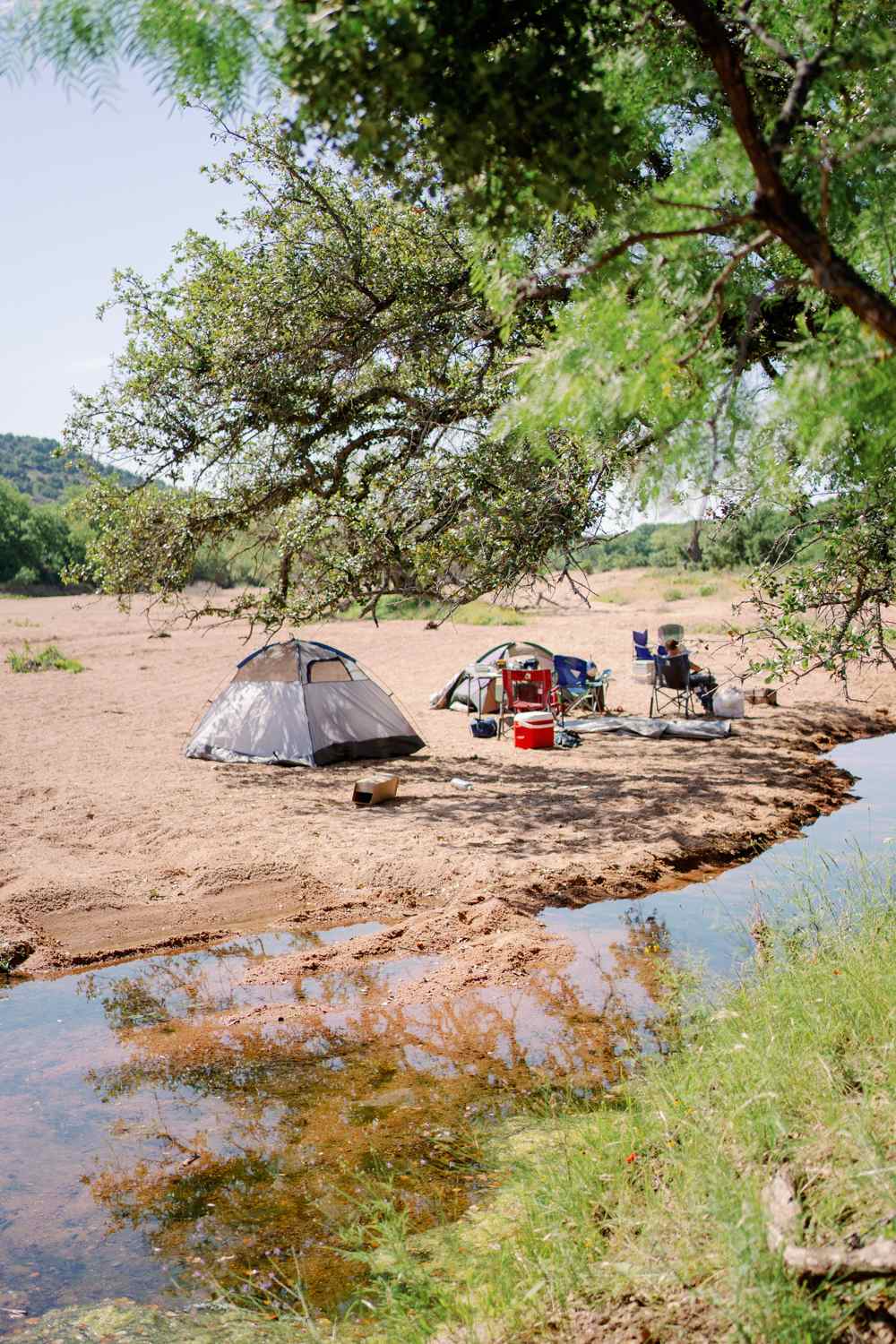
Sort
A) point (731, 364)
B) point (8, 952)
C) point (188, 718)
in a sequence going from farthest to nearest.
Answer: point (188, 718) → point (8, 952) → point (731, 364)

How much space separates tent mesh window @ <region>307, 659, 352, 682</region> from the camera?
13.6 meters

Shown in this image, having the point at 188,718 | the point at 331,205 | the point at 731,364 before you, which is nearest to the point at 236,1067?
the point at 731,364

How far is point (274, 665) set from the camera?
1371 cm

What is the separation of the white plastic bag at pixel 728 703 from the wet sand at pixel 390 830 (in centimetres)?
25

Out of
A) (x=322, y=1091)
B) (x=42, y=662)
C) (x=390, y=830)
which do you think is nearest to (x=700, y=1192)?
(x=322, y=1091)

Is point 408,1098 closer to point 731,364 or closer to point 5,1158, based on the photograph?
point 5,1158

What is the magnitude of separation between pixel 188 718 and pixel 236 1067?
11501mm

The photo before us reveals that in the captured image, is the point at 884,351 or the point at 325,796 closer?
the point at 884,351

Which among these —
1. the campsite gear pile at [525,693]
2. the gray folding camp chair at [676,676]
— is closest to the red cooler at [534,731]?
the campsite gear pile at [525,693]

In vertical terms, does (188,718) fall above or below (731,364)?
below

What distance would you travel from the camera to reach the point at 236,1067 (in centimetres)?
581

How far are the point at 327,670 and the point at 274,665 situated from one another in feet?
2.22

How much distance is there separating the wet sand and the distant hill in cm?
11881

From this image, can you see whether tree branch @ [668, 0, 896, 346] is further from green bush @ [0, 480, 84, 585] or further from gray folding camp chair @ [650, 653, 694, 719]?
green bush @ [0, 480, 84, 585]
